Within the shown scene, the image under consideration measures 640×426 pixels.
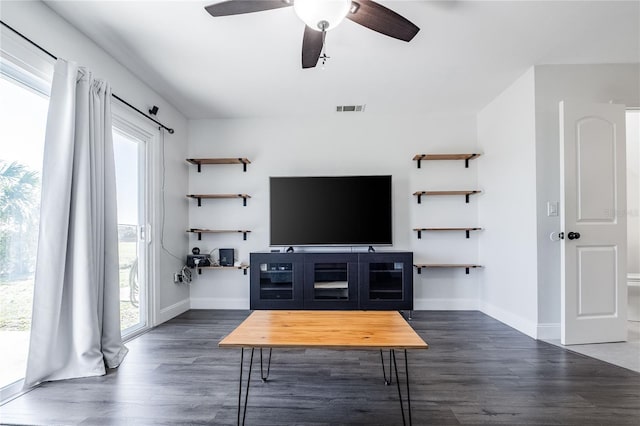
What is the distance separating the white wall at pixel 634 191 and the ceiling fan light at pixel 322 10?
405 cm

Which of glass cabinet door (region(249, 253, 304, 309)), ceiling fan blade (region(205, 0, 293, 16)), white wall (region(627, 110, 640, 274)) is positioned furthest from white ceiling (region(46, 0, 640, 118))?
glass cabinet door (region(249, 253, 304, 309))

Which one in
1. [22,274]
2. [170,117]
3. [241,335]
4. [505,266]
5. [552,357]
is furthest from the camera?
[170,117]

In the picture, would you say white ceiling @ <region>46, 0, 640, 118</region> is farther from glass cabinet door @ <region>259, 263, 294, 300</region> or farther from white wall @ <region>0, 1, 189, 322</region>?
glass cabinet door @ <region>259, 263, 294, 300</region>

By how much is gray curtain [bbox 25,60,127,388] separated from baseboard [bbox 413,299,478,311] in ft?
9.94

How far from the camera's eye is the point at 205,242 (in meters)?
3.88

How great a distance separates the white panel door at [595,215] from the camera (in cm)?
256

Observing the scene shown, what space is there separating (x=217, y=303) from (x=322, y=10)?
3.39 metres

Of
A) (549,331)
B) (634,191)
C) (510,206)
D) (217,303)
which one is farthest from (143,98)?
(634,191)

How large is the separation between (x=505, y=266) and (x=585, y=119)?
1493 millimetres

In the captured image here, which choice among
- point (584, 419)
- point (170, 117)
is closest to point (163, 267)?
point (170, 117)

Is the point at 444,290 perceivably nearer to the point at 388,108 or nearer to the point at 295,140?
the point at 388,108

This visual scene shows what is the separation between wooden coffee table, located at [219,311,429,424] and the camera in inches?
54.9

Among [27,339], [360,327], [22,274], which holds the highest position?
[22,274]

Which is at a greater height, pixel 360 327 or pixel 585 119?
pixel 585 119
